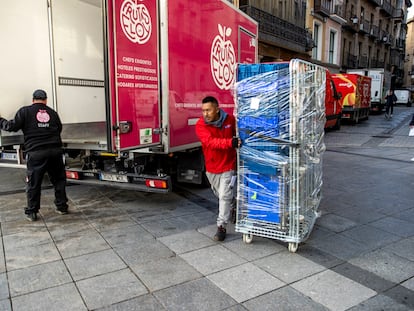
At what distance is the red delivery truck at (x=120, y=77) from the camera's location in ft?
15.1

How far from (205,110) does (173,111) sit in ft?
4.22

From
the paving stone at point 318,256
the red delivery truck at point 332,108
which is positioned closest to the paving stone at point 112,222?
the paving stone at point 318,256

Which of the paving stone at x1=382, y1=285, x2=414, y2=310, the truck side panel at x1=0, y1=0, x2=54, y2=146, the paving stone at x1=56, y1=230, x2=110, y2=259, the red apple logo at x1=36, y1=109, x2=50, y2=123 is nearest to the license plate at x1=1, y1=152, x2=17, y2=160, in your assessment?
the truck side panel at x1=0, y1=0, x2=54, y2=146

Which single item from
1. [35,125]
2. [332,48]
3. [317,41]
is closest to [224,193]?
[35,125]

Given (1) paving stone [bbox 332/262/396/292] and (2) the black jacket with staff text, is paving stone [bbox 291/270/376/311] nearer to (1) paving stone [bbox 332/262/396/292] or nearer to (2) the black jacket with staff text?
(1) paving stone [bbox 332/262/396/292]

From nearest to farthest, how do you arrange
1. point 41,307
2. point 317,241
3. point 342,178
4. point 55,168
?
point 41,307 → point 317,241 → point 55,168 → point 342,178

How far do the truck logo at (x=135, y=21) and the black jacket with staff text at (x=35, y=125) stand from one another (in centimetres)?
154

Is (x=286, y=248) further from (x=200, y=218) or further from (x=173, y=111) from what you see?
(x=173, y=111)

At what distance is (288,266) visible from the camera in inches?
152

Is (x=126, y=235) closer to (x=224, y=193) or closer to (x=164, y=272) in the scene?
(x=164, y=272)

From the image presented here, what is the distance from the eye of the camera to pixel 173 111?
5434mm

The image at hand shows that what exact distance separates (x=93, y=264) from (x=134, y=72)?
232 centimetres

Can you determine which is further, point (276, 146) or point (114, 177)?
point (114, 177)

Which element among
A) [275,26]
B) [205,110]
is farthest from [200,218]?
[275,26]
